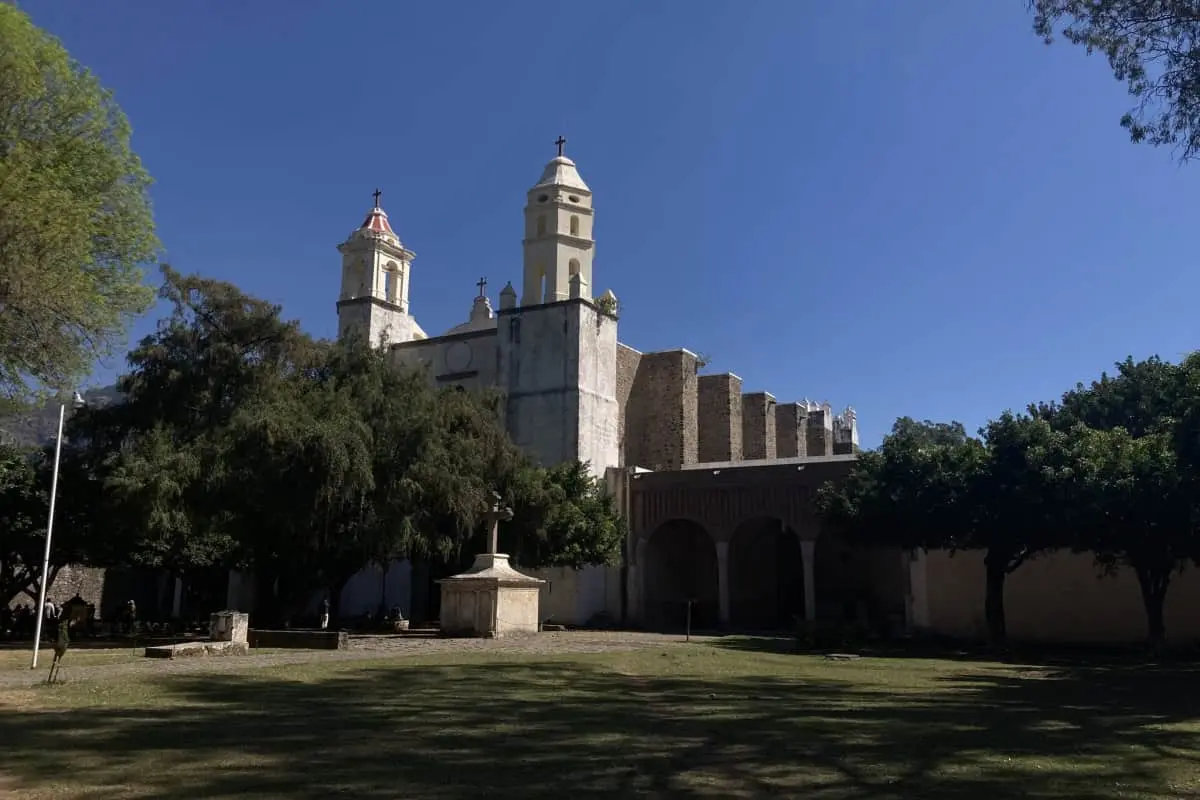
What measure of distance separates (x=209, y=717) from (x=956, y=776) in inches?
215

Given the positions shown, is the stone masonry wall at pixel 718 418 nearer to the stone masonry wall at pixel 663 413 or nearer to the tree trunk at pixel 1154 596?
the stone masonry wall at pixel 663 413

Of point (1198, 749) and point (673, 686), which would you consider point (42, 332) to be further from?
point (1198, 749)

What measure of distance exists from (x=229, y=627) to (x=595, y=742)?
9838 mm

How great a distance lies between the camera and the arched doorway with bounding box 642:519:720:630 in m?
32.9

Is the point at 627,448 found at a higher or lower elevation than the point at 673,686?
higher

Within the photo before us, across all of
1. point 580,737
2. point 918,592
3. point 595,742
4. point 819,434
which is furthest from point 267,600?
point 819,434

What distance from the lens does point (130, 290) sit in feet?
51.5

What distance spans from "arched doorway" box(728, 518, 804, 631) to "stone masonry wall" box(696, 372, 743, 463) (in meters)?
3.88

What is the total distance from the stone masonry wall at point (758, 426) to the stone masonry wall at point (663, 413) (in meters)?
4.43

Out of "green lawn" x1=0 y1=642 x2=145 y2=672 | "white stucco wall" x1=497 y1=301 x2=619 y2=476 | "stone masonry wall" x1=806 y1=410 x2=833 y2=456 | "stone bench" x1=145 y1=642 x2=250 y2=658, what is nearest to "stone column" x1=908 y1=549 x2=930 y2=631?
"white stucco wall" x1=497 y1=301 x2=619 y2=476

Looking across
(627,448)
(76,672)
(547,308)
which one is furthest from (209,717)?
(627,448)

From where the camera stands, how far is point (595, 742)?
696 centimetres

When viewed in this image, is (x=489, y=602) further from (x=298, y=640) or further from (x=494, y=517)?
(x=298, y=640)

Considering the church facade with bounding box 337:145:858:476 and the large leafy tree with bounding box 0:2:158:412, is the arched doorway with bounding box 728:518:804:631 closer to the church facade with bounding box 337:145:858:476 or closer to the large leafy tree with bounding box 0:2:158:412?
the church facade with bounding box 337:145:858:476
